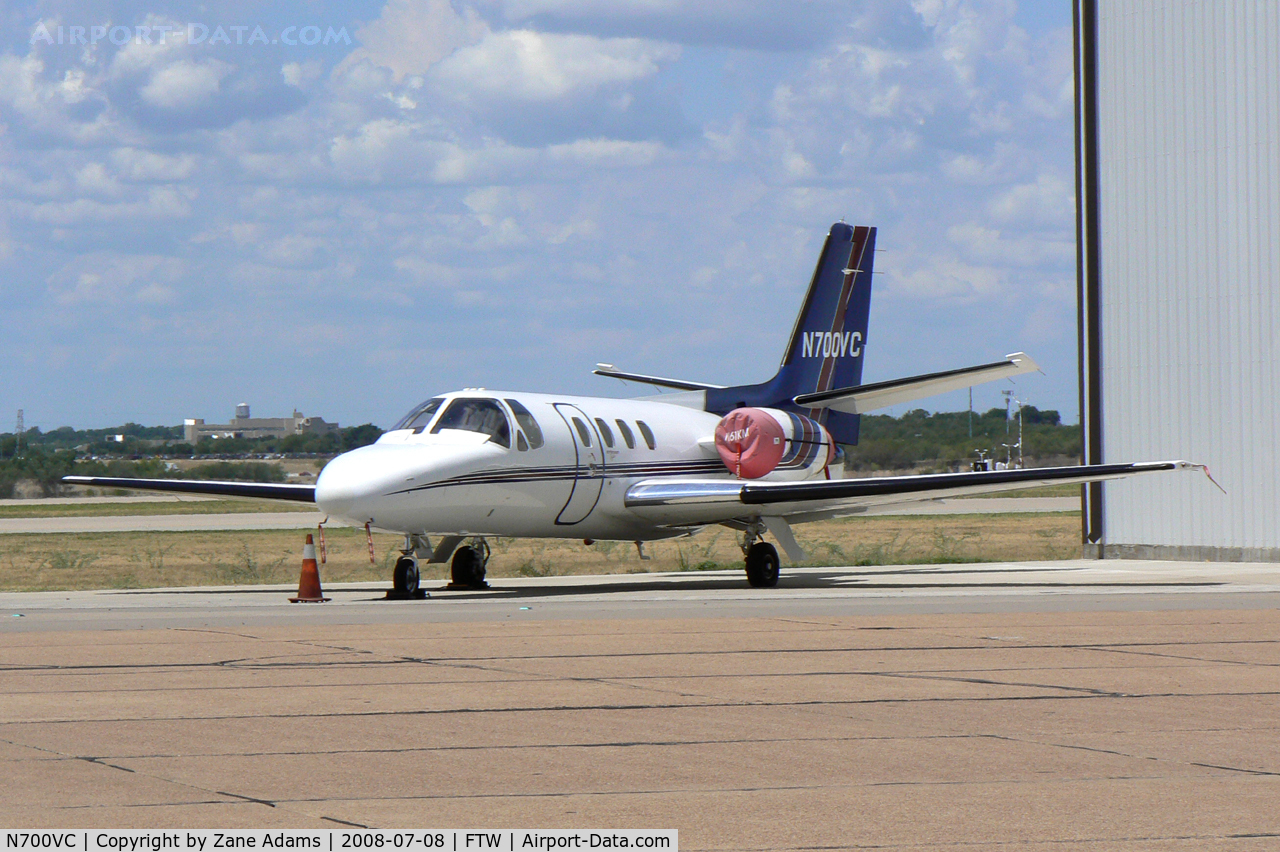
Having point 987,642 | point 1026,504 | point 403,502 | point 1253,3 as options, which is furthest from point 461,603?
point 1026,504

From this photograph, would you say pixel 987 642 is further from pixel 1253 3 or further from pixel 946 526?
pixel 946 526

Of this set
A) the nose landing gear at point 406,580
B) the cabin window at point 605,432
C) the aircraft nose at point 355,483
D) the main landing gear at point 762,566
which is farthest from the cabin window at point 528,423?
the main landing gear at point 762,566

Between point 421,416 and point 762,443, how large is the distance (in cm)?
614

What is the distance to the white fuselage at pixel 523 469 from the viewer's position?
1869 centimetres

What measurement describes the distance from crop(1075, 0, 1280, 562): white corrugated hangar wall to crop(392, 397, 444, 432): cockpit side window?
12568 mm

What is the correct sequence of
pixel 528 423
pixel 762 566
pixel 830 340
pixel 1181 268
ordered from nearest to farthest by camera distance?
pixel 528 423 → pixel 762 566 → pixel 1181 268 → pixel 830 340

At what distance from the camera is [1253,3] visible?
2481 centimetres

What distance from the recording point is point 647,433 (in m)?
23.4

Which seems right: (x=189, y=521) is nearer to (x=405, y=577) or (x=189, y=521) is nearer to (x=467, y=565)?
(x=467, y=565)

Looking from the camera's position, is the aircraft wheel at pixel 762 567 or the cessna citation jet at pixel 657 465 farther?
the aircraft wheel at pixel 762 567

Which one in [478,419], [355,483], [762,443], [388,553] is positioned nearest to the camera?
[355,483]

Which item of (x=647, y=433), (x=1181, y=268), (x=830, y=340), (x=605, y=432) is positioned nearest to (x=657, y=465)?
(x=647, y=433)

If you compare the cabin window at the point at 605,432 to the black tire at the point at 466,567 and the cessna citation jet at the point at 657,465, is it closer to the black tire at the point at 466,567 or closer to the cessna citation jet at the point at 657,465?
the cessna citation jet at the point at 657,465

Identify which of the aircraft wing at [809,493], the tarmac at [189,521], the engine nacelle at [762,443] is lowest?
the tarmac at [189,521]
